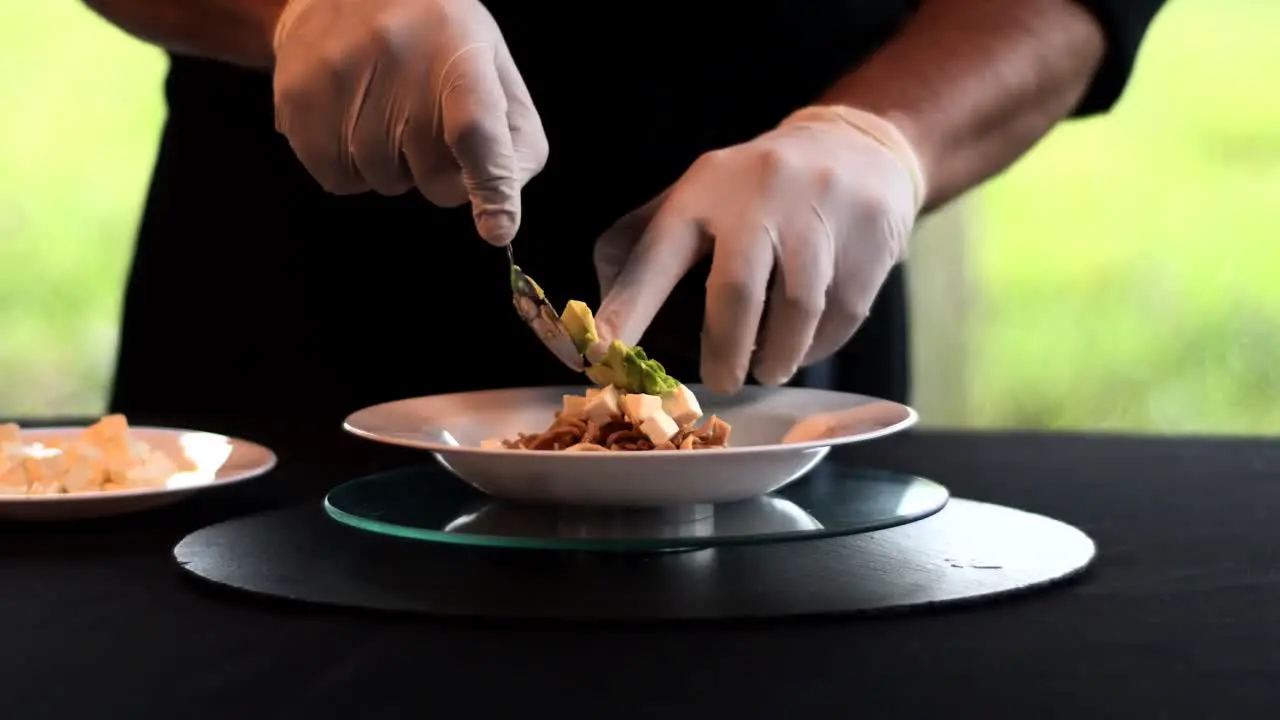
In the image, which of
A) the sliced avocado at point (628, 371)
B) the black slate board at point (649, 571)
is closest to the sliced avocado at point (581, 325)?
the sliced avocado at point (628, 371)

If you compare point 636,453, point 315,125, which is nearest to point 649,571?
point 636,453

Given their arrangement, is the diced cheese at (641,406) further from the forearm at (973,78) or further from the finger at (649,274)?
the forearm at (973,78)

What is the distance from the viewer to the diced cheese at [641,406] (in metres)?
0.92

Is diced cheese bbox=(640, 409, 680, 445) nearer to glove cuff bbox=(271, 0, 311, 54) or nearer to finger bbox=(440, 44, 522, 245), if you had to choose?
finger bbox=(440, 44, 522, 245)

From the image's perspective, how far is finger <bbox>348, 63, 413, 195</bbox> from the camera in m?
1.08

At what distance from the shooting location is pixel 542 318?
105cm

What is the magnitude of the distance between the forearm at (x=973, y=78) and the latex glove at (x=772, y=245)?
12 cm

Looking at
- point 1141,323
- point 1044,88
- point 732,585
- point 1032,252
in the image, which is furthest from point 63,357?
point 732,585

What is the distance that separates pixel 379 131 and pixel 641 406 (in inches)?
13.2

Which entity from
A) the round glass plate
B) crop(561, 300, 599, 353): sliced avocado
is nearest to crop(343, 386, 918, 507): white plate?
the round glass plate

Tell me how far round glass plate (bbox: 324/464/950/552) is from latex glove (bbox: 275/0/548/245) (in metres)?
0.24

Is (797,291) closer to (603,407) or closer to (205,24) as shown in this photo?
(603,407)

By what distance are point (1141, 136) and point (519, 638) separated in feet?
8.65

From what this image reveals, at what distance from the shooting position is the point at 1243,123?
299cm
